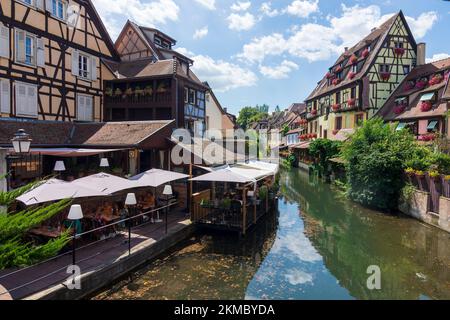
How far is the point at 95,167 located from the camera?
44.3 ft

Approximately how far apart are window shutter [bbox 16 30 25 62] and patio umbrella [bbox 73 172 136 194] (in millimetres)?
9414

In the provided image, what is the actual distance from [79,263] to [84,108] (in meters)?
13.4

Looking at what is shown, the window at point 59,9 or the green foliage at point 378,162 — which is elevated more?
the window at point 59,9

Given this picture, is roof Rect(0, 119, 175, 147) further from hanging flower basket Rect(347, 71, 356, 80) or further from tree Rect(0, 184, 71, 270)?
hanging flower basket Rect(347, 71, 356, 80)

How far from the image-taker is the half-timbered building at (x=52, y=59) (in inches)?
553

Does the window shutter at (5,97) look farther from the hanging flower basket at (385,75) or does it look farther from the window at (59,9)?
the hanging flower basket at (385,75)

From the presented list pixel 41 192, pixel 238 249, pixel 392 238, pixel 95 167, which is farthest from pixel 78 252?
pixel 392 238

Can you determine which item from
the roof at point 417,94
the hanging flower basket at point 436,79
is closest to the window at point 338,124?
the roof at point 417,94

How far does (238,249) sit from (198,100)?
546 inches

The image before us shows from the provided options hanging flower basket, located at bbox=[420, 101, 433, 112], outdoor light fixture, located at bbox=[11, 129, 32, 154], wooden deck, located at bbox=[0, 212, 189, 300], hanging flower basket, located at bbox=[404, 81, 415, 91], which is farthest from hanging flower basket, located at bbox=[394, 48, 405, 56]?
outdoor light fixture, located at bbox=[11, 129, 32, 154]

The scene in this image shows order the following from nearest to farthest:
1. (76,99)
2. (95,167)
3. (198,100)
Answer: (95,167), (76,99), (198,100)

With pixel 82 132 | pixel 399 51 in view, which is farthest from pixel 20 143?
pixel 399 51

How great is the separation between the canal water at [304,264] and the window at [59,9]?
14737mm

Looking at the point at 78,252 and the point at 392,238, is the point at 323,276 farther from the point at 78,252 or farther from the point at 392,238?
the point at 78,252
